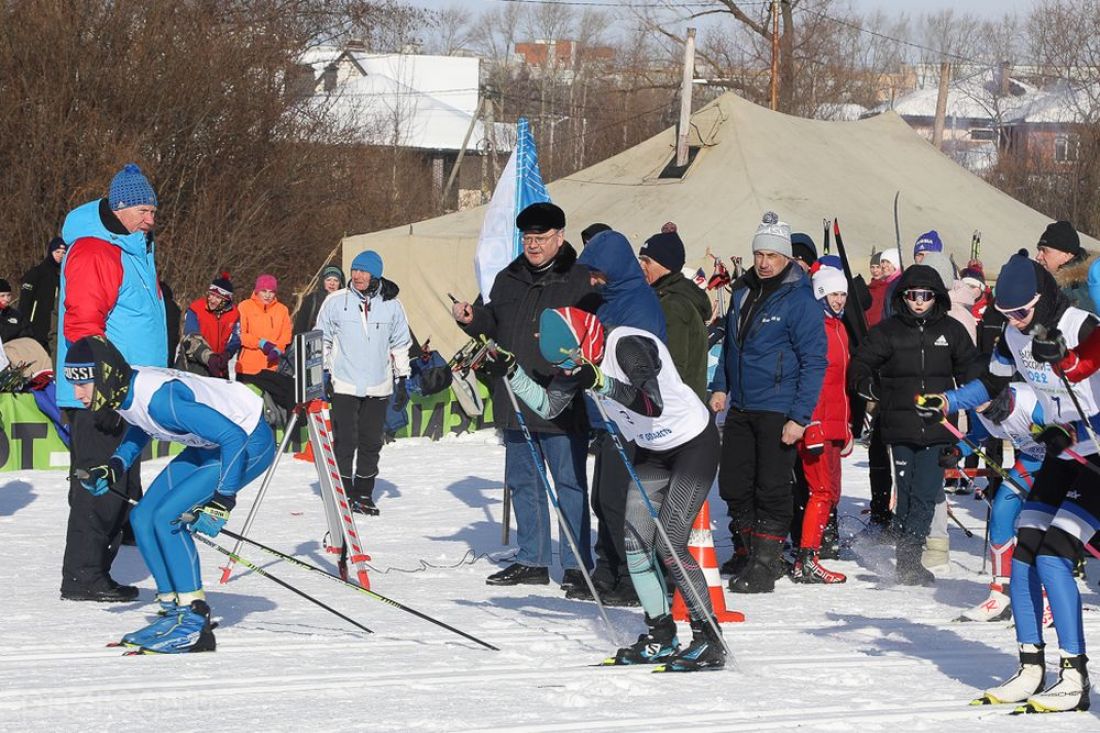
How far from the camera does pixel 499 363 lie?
22.3ft

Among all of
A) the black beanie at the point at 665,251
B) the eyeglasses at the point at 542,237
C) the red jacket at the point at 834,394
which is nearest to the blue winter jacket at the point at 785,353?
the black beanie at the point at 665,251

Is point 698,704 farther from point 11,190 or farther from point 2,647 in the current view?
point 11,190

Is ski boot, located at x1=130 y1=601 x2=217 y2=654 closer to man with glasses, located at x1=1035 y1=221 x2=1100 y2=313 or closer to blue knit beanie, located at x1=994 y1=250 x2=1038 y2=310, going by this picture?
blue knit beanie, located at x1=994 y1=250 x2=1038 y2=310

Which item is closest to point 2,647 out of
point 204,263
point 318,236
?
point 204,263

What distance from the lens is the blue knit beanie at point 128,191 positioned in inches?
322

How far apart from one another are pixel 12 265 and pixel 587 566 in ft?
47.4

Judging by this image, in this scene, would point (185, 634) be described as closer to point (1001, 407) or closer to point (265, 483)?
point (265, 483)

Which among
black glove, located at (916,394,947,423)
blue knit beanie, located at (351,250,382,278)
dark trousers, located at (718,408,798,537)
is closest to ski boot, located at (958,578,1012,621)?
dark trousers, located at (718,408,798,537)

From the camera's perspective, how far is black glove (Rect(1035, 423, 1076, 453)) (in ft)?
19.8

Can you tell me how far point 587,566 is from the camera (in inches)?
343

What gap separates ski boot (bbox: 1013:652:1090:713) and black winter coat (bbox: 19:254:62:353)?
32.2 ft

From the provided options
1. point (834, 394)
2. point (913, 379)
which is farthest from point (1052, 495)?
point (834, 394)

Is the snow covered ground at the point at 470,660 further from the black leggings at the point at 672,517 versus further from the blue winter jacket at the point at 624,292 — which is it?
the blue winter jacket at the point at 624,292

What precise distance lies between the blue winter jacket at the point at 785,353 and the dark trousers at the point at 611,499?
0.96 meters
